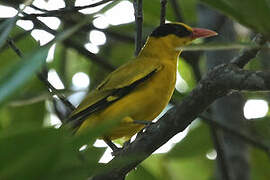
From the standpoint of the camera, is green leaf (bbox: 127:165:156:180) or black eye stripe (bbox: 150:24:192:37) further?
black eye stripe (bbox: 150:24:192:37)

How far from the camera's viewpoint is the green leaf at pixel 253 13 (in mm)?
1003

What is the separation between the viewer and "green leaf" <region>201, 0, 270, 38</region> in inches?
39.5

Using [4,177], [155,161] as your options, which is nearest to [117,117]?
[4,177]

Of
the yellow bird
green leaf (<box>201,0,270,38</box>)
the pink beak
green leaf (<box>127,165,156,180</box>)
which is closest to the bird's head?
the pink beak

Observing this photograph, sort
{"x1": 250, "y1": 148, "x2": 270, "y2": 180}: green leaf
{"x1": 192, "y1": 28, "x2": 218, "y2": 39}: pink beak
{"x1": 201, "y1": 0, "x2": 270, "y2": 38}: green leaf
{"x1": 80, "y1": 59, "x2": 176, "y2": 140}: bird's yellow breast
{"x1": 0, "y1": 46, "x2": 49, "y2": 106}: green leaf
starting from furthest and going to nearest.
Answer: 1. {"x1": 250, "y1": 148, "x2": 270, "y2": 180}: green leaf
2. {"x1": 192, "y1": 28, "x2": 218, "y2": 39}: pink beak
3. {"x1": 80, "y1": 59, "x2": 176, "y2": 140}: bird's yellow breast
4. {"x1": 201, "y1": 0, "x2": 270, "y2": 38}: green leaf
5. {"x1": 0, "y1": 46, "x2": 49, "y2": 106}: green leaf

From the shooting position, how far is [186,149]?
3746 millimetres

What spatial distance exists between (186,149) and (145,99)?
511 millimetres

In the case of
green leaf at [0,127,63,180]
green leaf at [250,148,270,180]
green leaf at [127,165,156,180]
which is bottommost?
green leaf at [250,148,270,180]

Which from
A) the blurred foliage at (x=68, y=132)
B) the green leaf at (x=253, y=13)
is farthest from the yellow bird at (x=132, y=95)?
the green leaf at (x=253, y=13)

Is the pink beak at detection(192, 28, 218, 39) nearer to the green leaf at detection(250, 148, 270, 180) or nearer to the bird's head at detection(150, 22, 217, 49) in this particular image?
the bird's head at detection(150, 22, 217, 49)

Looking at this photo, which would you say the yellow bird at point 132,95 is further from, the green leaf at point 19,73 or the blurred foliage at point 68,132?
the green leaf at point 19,73

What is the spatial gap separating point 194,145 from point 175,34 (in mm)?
961

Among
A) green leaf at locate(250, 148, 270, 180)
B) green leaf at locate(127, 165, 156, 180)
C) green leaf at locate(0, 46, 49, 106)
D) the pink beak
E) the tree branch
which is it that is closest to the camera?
green leaf at locate(0, 46, 49, 106)

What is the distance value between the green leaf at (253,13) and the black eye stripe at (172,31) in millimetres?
3086
